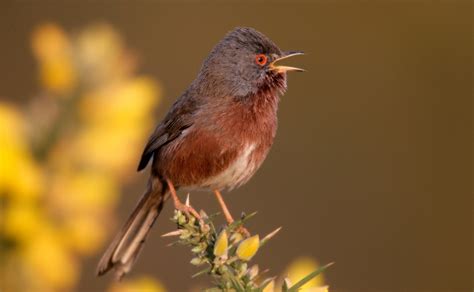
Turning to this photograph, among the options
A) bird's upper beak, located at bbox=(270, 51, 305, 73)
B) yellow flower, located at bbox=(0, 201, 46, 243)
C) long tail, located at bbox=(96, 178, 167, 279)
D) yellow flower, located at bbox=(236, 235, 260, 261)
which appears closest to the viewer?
yellow flower, located at bbox=(236, 235, 260, 261)

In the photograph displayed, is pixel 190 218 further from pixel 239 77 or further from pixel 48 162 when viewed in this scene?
pixel 239 77

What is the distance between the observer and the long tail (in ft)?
13.5

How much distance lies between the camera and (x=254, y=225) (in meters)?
8.63

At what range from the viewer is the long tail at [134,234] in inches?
163

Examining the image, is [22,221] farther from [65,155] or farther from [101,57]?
[101,57]

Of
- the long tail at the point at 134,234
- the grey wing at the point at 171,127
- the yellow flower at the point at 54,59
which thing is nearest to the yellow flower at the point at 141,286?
the yellow flower at the point at 54,59

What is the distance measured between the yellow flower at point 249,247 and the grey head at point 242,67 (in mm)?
2626

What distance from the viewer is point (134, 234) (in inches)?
178

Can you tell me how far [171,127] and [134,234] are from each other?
0.73 m

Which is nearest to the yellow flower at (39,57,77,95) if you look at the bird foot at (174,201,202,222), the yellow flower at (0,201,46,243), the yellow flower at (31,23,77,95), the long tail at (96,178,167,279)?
the yellow flower at (31,23,77,95)

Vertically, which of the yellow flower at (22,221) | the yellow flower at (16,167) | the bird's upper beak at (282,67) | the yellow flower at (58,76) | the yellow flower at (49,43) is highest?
the yellow flower at (49,43)

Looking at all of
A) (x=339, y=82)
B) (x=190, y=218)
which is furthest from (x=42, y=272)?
(x=339, y=82)

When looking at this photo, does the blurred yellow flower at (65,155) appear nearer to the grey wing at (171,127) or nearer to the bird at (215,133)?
the bird at (215,133)

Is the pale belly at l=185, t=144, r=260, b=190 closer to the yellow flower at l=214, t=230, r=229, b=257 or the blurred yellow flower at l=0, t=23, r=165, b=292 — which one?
the blurred yellow flower at l=0, t=23, r=165, b=292
